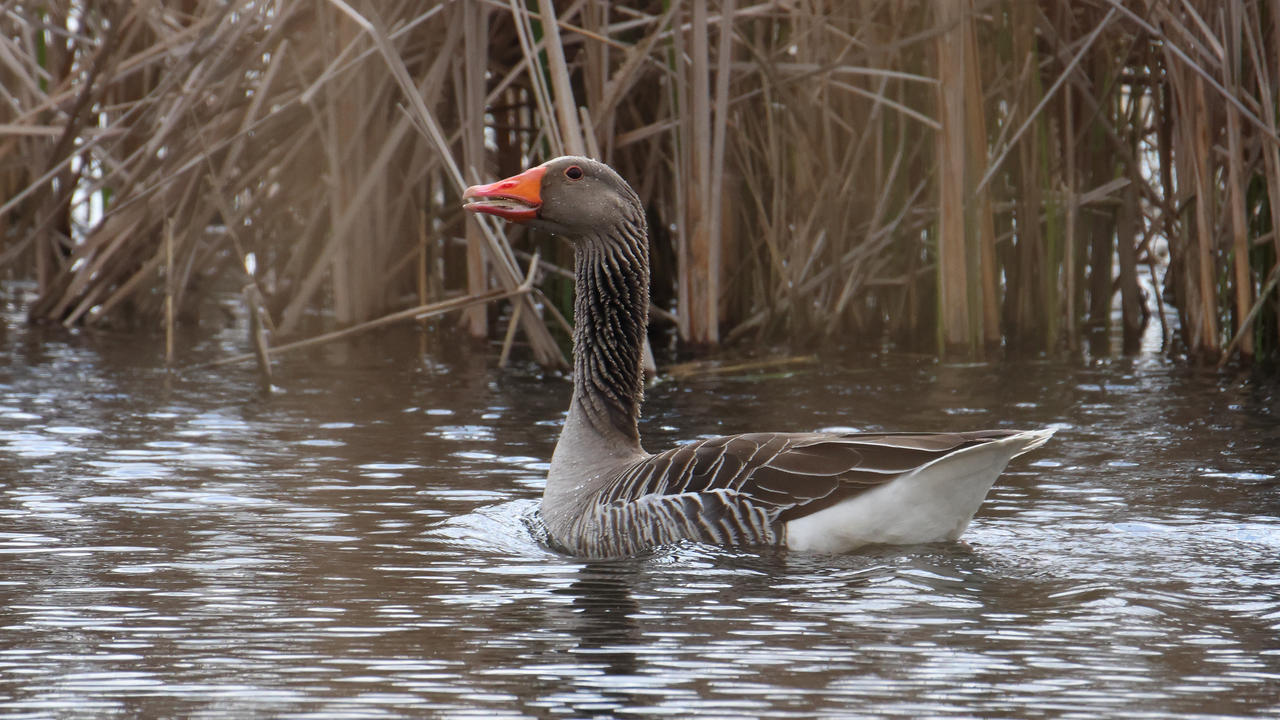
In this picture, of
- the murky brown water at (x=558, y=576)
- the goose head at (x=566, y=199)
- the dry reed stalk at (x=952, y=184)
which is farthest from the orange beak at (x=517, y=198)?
the dry reed stalk at (x=952, y=184)

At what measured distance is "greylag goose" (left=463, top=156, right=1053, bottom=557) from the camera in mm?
6898

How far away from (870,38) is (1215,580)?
5.95 m

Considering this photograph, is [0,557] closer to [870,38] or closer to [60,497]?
[60,497]

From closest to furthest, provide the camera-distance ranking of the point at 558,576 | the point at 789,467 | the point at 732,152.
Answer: the point at 558,576 → the point at 789,467 → the point at 732,152

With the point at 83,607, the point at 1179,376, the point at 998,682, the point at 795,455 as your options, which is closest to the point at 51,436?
the point at 83,607

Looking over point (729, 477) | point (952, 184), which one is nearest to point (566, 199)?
point (729, 477)

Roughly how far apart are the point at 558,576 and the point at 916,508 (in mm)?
1485

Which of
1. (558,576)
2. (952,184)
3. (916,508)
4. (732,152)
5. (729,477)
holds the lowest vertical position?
(558,576)

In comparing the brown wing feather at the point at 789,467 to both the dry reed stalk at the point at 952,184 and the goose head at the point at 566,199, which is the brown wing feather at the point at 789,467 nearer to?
the goose head at the point at 566,199

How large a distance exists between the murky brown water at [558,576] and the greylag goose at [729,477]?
0.16m

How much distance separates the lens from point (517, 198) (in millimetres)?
7980

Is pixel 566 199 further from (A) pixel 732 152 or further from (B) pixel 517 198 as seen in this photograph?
(A) pixel 732 152

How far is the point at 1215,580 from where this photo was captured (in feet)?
21.1

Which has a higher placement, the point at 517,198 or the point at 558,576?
the point at 517,198
